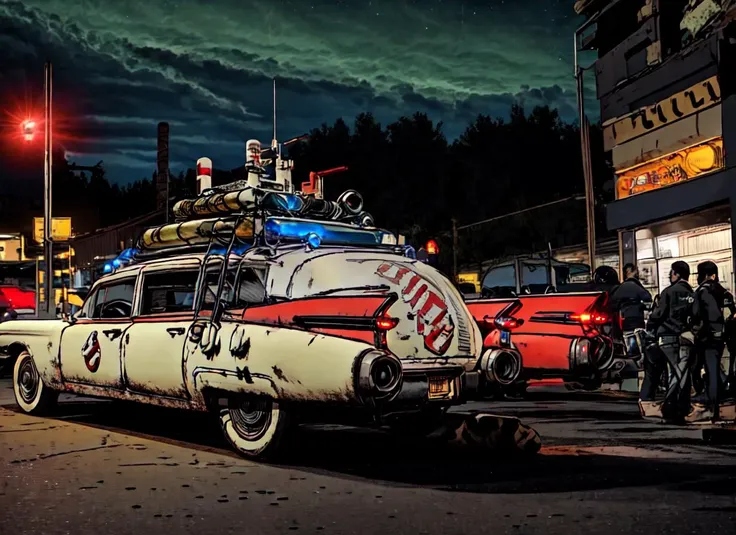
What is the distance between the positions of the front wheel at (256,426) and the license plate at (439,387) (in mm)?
1163

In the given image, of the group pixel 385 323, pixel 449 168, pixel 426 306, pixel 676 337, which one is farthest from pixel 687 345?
pixel 449 168

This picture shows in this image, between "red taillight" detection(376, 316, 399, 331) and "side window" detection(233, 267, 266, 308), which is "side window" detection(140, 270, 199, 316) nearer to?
"side window" detection(233, 267, 266, 308)

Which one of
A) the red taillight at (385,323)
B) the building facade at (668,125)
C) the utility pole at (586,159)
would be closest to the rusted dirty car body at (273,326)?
the red taillight at (385,323)

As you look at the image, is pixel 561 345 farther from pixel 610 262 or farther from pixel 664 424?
pixel 610 262

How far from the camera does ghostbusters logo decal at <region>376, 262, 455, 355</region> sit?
767cm

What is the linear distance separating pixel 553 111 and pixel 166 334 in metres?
62.8

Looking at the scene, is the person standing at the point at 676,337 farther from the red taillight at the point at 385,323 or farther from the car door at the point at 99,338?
the car door at the point at 99,338

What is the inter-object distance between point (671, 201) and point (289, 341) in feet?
43.7

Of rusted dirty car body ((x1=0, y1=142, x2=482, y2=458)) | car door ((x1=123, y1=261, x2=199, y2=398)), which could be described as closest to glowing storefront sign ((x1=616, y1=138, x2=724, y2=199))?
rusted dirty car body ((x1=0, y1=142, x2=482, y2=458))

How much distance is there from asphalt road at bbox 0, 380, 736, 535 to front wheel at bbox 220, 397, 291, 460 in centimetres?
15

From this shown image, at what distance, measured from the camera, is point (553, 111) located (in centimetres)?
6825

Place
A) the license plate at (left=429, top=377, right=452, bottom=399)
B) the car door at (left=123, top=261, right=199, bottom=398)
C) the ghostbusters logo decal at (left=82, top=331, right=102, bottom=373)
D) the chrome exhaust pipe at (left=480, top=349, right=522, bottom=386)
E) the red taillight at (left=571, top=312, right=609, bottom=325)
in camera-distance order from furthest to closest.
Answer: the red taillight at (left=571, top=312, right=609, bottom=325) < the ghostbusters logo decal at (left=82, top=331, right=102, bottom=373) < the car door at (left=123, top=261, right=199, bottom=398) < the chrome exhaust pipe at (left=480, top=349, right=522, bottom=386) < the license plate at (left=429, top=377, right=452, bottom=399)

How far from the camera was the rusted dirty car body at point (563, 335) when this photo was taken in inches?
445

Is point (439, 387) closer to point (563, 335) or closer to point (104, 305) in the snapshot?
point (104, 305)
